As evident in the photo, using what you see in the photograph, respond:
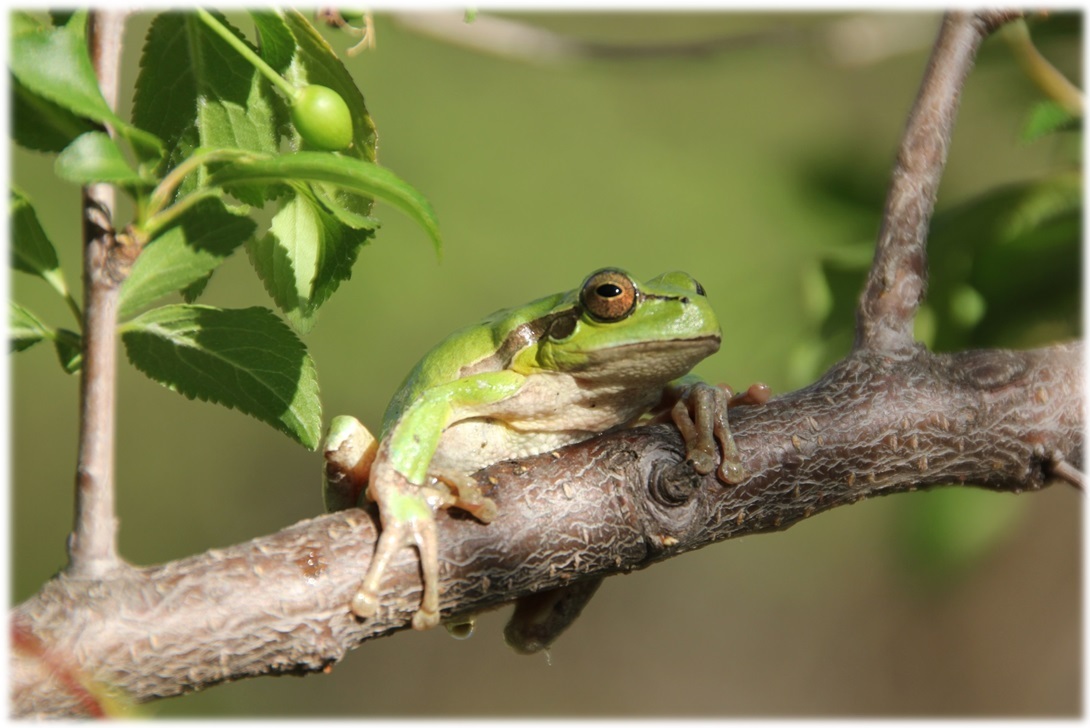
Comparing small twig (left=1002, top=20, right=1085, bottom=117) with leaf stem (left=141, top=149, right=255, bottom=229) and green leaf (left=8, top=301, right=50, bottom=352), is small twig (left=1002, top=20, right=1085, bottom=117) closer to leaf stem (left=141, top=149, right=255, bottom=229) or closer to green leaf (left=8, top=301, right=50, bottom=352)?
leaf stem (left=141, top=149, right=255, bottom=229)

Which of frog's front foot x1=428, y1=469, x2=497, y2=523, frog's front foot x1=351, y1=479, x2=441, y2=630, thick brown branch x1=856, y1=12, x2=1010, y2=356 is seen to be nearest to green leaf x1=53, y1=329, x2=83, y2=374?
frog's front foot x1=351, y1=479, x2=441, y2=630

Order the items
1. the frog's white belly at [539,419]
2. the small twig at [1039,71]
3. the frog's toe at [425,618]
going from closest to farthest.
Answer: the frog's toe at [425,618]
the frog's white belly at [539,419]
the small twig at [1039,71]

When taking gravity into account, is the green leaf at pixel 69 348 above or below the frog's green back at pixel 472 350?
below

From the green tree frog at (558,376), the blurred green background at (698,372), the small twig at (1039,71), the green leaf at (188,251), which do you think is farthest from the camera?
the blurred green background at (698,372)

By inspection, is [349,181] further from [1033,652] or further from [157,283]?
[1033,652]

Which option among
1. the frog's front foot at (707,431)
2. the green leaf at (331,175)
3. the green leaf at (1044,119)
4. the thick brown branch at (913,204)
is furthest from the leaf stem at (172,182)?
the green leaf at (1044,119)

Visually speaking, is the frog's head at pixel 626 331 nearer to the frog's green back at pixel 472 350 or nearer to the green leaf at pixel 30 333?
the frog's green back at pixel 472 350
